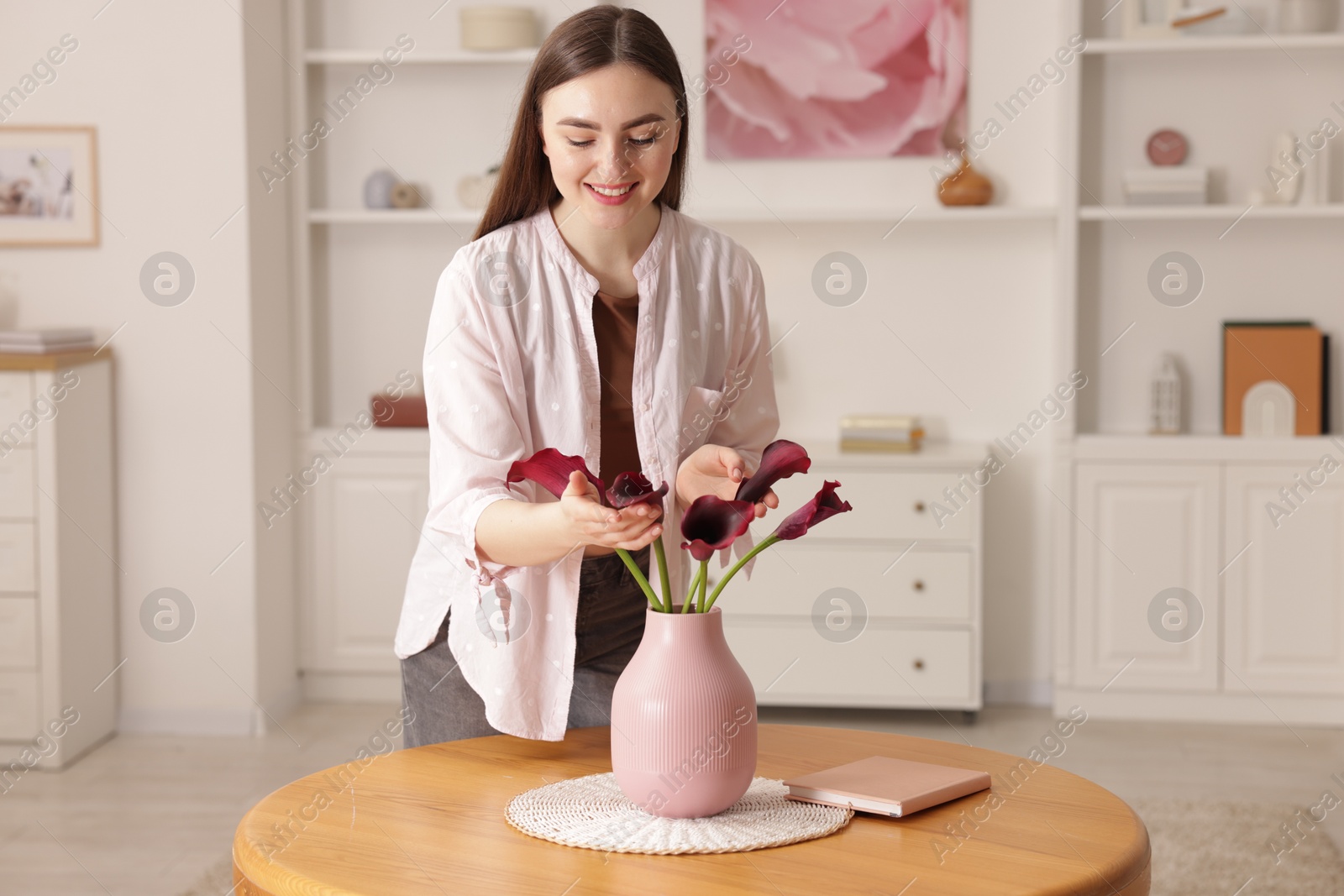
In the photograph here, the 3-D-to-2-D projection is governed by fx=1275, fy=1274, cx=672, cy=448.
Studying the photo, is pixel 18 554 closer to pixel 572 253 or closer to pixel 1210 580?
pixel 572 253

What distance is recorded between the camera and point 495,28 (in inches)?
153

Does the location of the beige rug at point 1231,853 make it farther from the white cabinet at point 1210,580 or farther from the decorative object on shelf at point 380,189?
the decorative object on shelf at point 380,189

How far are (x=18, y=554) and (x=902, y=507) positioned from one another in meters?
2.43

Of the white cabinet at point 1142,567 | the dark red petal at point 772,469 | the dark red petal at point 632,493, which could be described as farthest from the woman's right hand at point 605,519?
the white cabinet at point 1142,567

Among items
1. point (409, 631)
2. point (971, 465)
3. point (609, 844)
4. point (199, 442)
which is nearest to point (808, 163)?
point (971, 465)

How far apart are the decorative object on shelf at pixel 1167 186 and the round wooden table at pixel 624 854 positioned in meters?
2.82

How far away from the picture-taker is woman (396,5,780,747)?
1436 mm

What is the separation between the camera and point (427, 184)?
4164 mm

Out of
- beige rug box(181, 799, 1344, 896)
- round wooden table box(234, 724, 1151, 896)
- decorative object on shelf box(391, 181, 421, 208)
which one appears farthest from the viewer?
decorative object on shelf box(391, 181, 421, 208)

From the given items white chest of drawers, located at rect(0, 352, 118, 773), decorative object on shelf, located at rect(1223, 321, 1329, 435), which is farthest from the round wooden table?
decorative object on shelf, located at rect(1223, 321, 1329, 435)

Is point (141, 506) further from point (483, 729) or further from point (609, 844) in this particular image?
point (609, 844)

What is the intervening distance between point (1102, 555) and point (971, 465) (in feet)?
1.73

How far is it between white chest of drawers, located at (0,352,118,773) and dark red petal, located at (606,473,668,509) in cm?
269

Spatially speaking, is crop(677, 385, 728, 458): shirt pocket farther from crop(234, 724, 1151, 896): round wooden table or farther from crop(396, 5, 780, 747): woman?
crop(234, 724, 1151, 896): round wooden table
